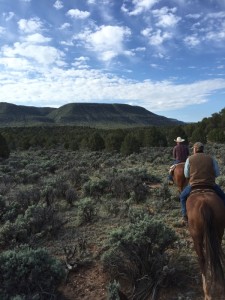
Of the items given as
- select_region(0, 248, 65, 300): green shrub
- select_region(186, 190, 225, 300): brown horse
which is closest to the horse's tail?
select_region(186, 190, 225, 300): brown horse

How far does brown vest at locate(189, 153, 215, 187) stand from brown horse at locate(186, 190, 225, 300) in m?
0.45

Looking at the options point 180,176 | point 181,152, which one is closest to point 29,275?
point 180,176

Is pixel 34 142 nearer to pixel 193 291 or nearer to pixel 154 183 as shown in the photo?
pixel 154 183

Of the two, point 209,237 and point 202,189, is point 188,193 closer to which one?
point 202,189

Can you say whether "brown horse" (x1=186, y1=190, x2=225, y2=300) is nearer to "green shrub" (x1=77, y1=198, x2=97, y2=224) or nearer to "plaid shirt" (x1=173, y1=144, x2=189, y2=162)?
"plaid shirt" (x1=173, y1=144, x2=189, y2=162)

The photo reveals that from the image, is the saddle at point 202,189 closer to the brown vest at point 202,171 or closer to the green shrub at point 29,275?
the brown vest at point 202,171

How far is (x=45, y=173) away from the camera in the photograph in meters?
20.5

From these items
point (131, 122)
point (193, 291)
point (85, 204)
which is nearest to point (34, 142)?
point (85, 204)

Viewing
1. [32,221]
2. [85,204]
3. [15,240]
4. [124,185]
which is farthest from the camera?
[124,185]

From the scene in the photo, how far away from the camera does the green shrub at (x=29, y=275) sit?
5418 millimetres

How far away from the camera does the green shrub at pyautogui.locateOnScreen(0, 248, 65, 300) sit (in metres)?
5.42

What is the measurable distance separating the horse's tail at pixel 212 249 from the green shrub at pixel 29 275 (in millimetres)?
2371

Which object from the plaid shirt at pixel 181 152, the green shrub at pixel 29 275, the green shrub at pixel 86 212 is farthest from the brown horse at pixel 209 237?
the green shrub at pixel 86 212

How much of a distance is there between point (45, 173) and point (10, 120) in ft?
477
